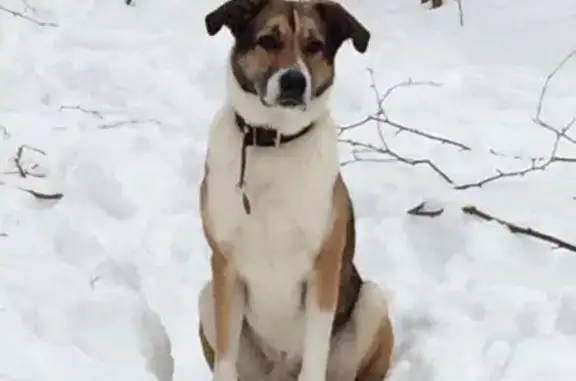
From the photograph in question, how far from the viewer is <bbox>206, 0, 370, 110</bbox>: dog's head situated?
10.8 feet

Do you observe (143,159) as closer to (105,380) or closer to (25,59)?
(25,59)

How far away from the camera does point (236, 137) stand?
3482mm

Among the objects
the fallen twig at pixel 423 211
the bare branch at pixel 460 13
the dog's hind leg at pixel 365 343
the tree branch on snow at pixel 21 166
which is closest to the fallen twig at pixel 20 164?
the tree branch on snow at pixel 21 166

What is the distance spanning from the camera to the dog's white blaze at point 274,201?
11.3ft

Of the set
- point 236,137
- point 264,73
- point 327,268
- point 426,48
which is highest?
point 264,73

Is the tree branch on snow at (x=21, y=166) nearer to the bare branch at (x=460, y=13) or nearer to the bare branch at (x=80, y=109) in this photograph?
the bare branch at (x=80, y=109)

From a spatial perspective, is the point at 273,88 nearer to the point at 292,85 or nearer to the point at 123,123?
the point at 292,85

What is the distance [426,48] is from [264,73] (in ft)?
11.7

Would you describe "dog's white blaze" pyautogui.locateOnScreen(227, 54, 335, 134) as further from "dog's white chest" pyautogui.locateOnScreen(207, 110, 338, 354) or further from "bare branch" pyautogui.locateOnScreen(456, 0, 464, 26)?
"bare branch" pyautogui.locateOnScreen(456, 0, 464, 26)

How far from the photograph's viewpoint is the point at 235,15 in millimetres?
3402

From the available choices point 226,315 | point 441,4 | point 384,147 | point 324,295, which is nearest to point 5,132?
point 384,147

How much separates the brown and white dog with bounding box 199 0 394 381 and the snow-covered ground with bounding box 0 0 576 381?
0.42 meters

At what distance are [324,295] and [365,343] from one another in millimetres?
343

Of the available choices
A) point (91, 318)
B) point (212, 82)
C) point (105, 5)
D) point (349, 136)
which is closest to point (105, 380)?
point (91, 318)
